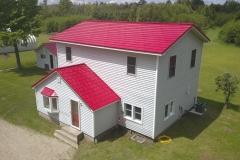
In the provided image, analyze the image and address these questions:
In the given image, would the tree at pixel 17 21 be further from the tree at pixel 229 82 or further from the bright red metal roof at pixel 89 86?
the tree at pixel 229 82

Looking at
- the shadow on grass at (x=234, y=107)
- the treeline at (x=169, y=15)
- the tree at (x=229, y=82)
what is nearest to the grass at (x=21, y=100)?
the tree at (x=229, y=82)

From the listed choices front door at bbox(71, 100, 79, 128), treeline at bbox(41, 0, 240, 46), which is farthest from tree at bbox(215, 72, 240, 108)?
treeline at bbox(41, 0, 240, 46)

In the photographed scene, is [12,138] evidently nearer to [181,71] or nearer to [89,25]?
[89,25]

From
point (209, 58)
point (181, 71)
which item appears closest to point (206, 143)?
point (181, 71)

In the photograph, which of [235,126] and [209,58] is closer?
[235,126]

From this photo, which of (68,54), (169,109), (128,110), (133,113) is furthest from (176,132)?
(68,54)

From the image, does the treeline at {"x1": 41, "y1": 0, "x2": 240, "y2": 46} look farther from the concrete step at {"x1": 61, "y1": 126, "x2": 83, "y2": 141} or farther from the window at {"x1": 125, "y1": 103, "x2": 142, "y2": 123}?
the window at {"x1": 125, "y1": 103, "x2": 142, "y2": 123}

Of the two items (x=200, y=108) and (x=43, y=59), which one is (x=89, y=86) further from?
(x=43, y=59)
